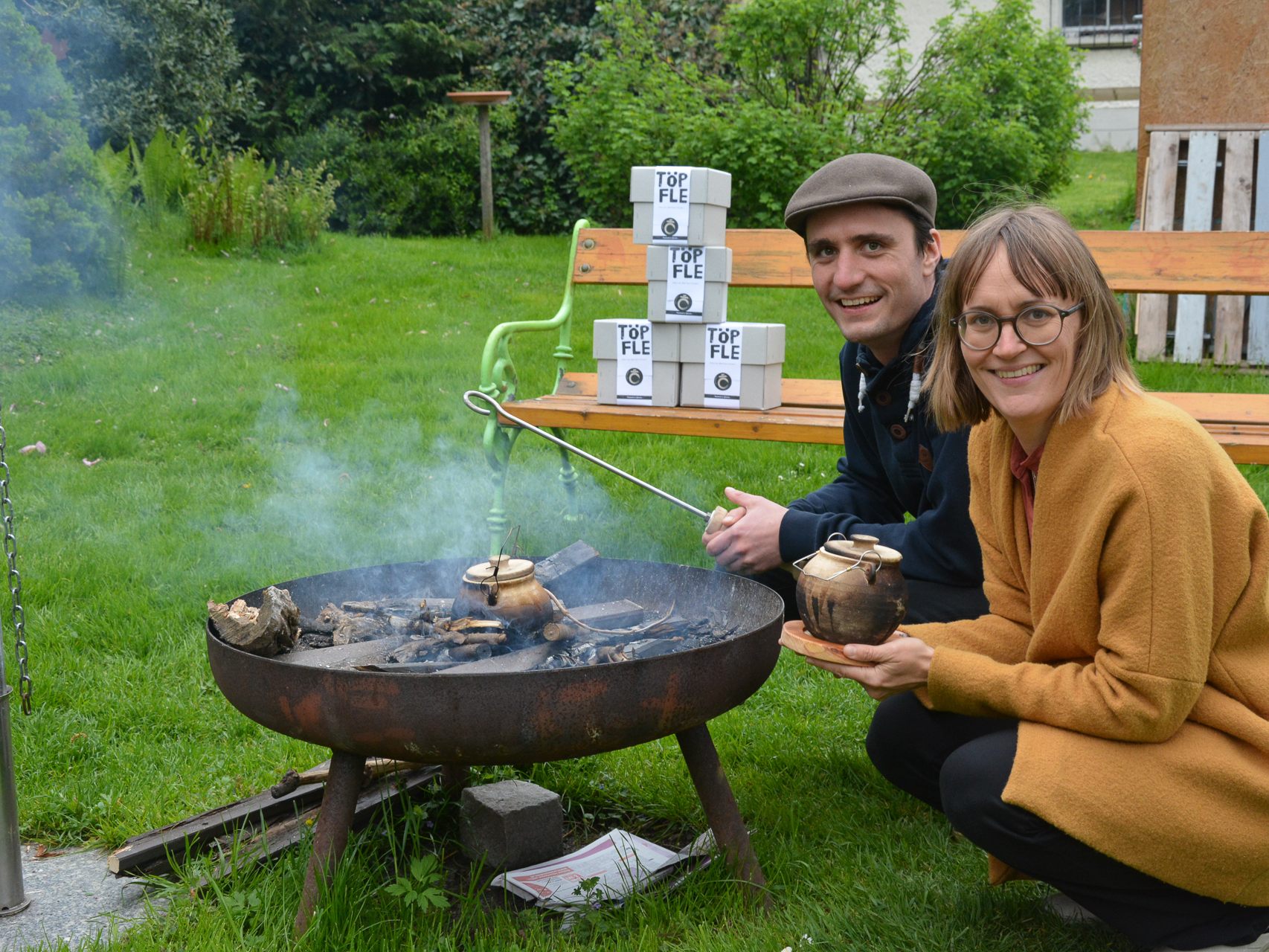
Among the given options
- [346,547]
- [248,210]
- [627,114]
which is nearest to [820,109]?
[627,114]

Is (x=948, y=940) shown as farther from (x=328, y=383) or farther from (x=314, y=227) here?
(x=314, y=227)

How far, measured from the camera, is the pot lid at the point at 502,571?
2785mm

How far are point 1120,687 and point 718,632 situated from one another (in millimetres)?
1058

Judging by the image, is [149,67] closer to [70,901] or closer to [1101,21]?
[70,901]

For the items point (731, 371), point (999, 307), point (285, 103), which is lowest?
point (731, 371)

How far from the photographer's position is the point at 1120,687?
2.10 metres

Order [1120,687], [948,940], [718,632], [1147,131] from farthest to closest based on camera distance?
1. [1147,131]
2. [718,632]
3. [948,940]
4. [1120,687]

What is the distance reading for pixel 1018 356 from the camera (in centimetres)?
223

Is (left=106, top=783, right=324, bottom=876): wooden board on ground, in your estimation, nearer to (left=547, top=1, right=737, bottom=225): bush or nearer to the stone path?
the stone path

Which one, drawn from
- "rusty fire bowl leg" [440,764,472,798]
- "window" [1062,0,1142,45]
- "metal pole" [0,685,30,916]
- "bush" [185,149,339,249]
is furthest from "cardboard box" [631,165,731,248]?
"window" [1062,0,1142,45]

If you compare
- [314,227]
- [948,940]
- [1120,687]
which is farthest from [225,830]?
[314,227]

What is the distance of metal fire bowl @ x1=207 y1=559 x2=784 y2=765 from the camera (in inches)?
89.8

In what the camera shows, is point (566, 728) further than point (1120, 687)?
Yes

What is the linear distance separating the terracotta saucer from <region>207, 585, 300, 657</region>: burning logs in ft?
3.63
